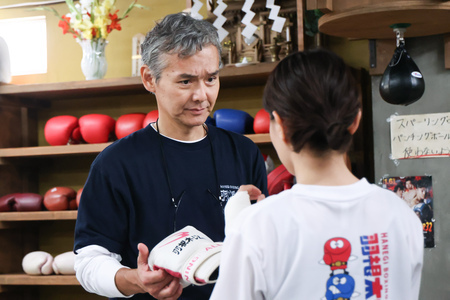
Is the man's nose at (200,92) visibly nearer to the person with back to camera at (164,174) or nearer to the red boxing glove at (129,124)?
the person with back to camera at (164,174)

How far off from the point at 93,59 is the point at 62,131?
446 millimetres

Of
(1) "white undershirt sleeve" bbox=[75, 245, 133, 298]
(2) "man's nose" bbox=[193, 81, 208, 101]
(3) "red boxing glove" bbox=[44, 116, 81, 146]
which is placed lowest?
(1) "white undershirt sleeve" bbox=[75, 245, 133, 298]

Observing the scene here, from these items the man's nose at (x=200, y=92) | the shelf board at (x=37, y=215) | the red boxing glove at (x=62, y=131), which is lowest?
the shelf board at (x=37, y=215)

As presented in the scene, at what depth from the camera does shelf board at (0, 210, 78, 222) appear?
3.14m

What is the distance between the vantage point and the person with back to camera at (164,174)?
1.47 metres

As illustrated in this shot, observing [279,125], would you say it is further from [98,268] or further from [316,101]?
[98,268]

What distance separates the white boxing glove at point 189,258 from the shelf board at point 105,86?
172 cm

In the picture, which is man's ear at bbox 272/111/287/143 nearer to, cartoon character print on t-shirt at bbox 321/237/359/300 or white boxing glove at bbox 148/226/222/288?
cartoon character print on t-shirt at bbox 321/237/359/300

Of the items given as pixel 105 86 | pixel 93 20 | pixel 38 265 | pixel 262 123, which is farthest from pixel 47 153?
pixel 262 123

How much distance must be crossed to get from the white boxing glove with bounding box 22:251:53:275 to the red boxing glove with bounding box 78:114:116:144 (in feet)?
2.34

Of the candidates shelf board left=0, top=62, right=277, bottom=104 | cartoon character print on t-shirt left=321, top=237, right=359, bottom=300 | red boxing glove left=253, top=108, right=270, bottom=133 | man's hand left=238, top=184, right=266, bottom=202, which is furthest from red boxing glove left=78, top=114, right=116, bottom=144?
cartoon character print on t-shirt left=321, top=237, right=359, bottom=300

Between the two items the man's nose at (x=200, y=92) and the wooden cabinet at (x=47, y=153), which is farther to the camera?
the wooden cabinet at (x=47, y=153)

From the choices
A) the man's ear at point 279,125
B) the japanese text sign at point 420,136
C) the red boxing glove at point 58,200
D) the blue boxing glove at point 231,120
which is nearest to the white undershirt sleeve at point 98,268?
the man's ear at point 279,125

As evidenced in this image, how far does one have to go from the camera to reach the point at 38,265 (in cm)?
320
